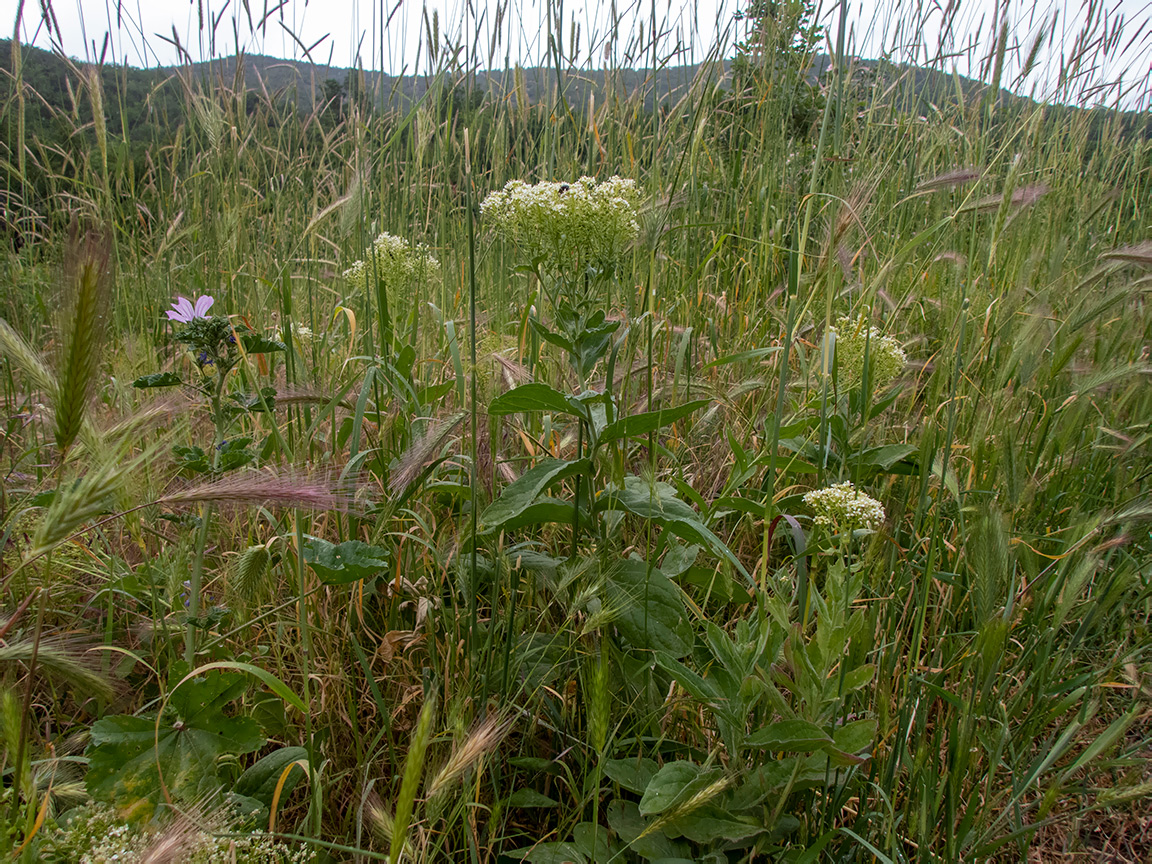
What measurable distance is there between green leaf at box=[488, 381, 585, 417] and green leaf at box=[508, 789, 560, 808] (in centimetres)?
57

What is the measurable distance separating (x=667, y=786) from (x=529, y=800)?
264 mm

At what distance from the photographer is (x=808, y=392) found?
5.33 ft

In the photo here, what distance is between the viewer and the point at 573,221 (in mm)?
1213

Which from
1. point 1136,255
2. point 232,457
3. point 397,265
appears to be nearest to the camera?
point 232,457

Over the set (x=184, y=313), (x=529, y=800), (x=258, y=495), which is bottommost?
(x=529, y=800)

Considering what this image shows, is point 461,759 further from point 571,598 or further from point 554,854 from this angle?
point 571,598

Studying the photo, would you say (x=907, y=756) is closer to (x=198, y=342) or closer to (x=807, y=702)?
(x=807, y=702)

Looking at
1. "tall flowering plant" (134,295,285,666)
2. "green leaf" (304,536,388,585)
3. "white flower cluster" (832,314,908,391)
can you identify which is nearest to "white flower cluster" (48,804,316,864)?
"tall flowering plant" (134,295,285,666)

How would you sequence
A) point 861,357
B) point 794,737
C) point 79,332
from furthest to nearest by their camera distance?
point 861,357, point 794,737, point 79,332

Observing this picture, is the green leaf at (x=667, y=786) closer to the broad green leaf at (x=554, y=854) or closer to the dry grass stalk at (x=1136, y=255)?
the broad green leaf at (x=554, y=854)

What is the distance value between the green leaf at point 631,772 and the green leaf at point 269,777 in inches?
17.0

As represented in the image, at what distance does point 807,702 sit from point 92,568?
53.2 inches

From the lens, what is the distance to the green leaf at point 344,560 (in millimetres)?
1032

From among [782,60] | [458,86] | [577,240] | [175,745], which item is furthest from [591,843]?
[782,60]
